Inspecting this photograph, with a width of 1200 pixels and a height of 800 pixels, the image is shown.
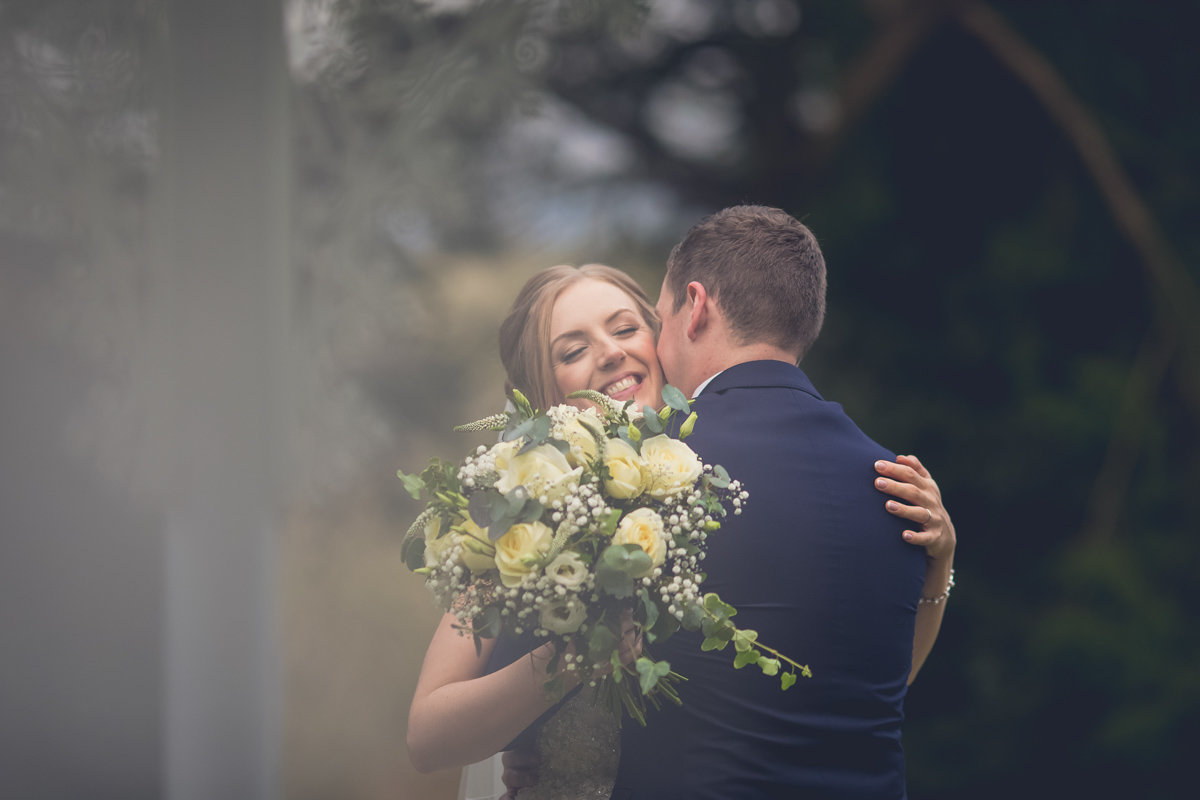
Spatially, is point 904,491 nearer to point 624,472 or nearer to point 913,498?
point 913,498

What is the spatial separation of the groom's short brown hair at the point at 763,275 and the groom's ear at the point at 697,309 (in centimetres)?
2

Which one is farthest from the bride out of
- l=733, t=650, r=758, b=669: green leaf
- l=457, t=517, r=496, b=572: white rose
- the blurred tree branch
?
the blurred tree branch

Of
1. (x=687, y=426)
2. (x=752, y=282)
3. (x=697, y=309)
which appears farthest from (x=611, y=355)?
(x=687, y=426)

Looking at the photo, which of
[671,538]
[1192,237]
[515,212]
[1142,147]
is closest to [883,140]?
[1142,147]

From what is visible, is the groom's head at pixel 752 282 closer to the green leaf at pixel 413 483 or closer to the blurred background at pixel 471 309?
the green leaf at pixel 413 483

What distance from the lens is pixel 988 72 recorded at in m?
5.77

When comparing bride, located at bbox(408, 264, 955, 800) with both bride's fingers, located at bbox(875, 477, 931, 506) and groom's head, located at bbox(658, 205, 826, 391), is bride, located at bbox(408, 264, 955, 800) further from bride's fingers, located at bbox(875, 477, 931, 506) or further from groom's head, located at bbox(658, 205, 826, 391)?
groom's head, located at bbox(658, 205, 826, 391)

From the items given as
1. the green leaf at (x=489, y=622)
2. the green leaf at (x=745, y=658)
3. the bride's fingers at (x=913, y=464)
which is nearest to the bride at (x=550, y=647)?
the bride's fingers at (x=913, y=464)

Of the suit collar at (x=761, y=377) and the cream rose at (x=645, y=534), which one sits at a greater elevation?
the suit collar at (x=761, y=377)

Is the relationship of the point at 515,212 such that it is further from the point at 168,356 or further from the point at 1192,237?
the point at 1192,237

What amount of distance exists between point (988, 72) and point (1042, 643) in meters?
3.13

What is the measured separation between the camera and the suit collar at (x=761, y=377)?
2086 millimetres

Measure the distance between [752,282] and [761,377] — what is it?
21 cm

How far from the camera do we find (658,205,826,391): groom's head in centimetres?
215
